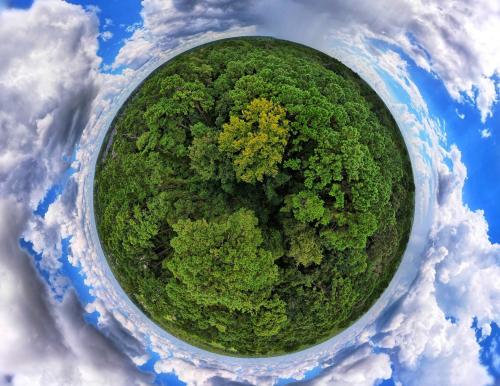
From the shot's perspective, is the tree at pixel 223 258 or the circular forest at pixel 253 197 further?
the circular forest at pixel 253 197

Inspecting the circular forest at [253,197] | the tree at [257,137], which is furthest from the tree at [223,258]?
the tree at [257,137]

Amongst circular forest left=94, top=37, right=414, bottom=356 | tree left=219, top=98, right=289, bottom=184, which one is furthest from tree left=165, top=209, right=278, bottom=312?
tree left=219, top=98, right=289, bottom=184

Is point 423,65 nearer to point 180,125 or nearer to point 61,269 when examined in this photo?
point 180,125

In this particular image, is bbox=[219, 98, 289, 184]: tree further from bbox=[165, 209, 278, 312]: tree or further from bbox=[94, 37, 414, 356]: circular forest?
bbox=[165, 209, 278, 312]: tree

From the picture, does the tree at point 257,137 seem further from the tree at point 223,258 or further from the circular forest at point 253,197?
the tree at point 223,258

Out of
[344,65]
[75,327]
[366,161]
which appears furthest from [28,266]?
[344,65]

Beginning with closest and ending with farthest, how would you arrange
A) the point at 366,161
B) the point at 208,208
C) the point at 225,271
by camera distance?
the point at 225,271 < the point at 366,161 < the point at 208,208

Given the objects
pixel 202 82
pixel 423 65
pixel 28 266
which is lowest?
pixel 28 266

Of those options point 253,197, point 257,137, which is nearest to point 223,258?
point 253,197
